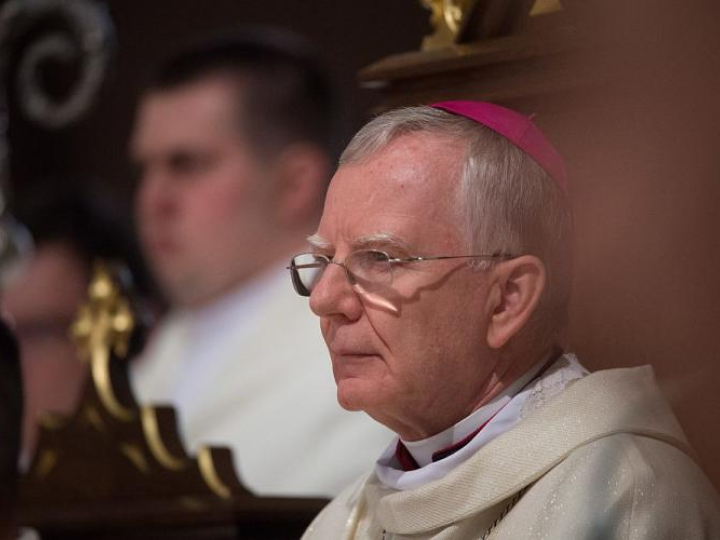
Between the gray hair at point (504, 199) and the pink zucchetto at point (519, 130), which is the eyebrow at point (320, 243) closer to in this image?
the gray hair at point (504, 199)

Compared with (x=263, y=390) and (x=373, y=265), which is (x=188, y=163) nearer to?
(x=263, y=390)

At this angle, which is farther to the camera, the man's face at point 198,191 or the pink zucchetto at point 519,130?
the man's face at point 198,191

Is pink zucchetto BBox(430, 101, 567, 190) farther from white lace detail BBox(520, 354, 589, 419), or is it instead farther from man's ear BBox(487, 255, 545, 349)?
white lace detail BBox(520, 354, 589, 419)

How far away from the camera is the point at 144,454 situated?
4918 millimetres

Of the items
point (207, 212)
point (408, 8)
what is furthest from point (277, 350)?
point (408, 8)

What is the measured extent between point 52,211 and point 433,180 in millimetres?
4271

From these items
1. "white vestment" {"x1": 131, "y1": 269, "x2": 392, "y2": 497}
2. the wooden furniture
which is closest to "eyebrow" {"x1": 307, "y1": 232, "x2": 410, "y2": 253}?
the wooden furniture

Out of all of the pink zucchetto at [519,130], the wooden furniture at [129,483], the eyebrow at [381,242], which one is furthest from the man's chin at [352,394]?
the wooden furniture at [129,483]

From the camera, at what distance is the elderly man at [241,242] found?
5.25m

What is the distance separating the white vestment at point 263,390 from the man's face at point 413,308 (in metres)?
1.96

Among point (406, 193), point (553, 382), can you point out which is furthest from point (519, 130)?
point (553, 382)

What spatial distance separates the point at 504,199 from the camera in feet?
8.91

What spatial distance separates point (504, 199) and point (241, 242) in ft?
10.7

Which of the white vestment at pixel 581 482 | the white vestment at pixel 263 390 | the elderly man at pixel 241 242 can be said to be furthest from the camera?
the elderly man at pixel 241 242
